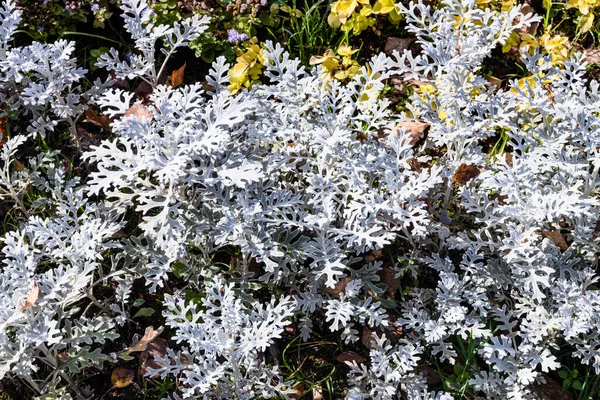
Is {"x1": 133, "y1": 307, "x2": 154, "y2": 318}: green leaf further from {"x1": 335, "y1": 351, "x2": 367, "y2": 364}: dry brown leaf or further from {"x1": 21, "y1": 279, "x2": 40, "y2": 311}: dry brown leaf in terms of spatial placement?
{"x1": 335, "y1": 351, "x2": 367, "y2": 364}: dry brown leaf

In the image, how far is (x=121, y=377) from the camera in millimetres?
2934

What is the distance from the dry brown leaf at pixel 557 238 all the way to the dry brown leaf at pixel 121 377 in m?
1.91

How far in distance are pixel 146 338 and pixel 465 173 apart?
155 cm

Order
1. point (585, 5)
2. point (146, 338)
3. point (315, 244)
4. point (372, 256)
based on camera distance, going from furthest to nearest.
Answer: point (585, 5) < point (372, 256) < point (146, 338) < point (315, 244)

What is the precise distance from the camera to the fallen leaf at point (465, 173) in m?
2.95

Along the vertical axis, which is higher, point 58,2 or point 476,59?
point 476,59

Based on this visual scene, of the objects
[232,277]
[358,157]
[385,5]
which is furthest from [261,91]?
[385,5]

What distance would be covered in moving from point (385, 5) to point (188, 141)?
156 centimetres

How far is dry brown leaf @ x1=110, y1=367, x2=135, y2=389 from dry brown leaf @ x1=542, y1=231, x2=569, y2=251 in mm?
1912

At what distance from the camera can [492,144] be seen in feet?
11.5

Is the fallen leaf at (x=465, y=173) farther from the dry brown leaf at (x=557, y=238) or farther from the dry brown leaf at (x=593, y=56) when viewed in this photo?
the dry brown leaf at (x=593, y=56)

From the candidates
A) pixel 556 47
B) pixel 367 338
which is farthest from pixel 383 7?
pixel 367 338

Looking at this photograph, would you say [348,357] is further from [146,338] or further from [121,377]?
[121,377]

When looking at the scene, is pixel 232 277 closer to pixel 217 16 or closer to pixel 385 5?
pixel 217 16
